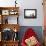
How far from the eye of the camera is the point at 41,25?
5.70 metres

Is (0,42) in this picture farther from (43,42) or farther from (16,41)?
(43,42)

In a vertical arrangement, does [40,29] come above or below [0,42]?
above

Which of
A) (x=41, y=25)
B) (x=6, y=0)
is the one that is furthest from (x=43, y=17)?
(x=6, y=0)

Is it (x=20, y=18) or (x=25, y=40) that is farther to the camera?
(x=20, y=18)

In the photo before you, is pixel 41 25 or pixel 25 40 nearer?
pixel 25 40

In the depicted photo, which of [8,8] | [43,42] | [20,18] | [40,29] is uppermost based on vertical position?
[8,8]

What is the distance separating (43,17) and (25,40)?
3.59 ft

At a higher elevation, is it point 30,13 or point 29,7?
point 29,7

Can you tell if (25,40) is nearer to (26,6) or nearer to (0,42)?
(0,42)

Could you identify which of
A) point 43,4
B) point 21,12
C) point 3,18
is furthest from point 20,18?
point 43,4

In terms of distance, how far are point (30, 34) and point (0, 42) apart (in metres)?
1.07

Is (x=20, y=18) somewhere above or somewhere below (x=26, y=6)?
below

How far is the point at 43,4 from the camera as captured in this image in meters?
5.61

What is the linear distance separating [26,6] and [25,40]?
1264 mm
